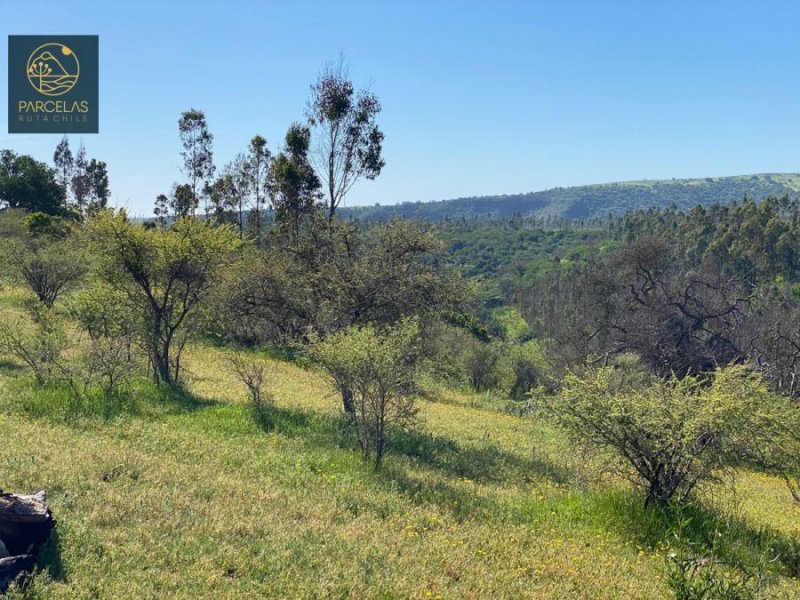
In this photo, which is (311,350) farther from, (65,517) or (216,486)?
(65,517)

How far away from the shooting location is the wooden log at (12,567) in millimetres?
5863

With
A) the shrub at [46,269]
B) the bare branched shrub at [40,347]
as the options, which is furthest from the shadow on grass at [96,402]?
the shrub at [46,269]

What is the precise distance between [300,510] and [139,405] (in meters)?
8.94

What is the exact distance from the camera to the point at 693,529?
35.7ft

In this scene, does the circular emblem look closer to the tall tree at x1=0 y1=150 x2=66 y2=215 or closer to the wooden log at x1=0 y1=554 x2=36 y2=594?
the wooden log at x1=0 y1=554 x2=36 y2=594

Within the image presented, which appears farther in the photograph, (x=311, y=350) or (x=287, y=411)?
(x=287, y=411)

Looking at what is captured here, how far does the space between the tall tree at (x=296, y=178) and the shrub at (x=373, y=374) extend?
1624cm

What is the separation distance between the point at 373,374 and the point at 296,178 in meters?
25.7

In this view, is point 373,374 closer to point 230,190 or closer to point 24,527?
point 24,527

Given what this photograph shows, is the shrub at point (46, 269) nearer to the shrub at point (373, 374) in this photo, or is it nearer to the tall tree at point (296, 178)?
the tall tree at point (296, 178)

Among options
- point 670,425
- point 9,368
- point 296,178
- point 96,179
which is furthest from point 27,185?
point 670,425

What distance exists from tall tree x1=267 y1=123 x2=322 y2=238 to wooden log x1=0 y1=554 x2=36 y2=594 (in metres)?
23.4

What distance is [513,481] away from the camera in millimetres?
13891

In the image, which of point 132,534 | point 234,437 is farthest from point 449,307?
point 132,534
